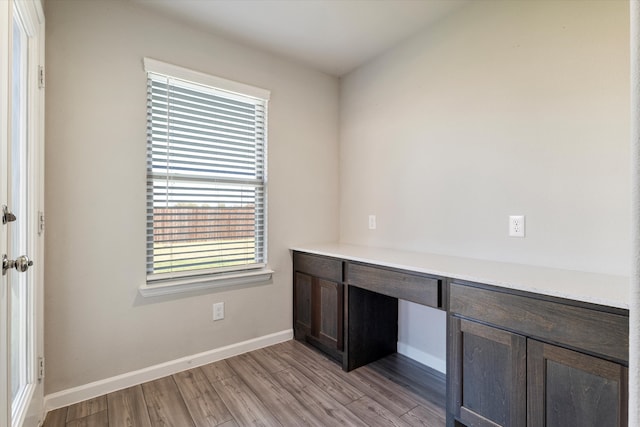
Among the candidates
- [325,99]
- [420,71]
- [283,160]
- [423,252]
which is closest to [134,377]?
[283,160]

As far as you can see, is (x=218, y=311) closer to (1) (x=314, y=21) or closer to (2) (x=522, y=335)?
(2) (x=522, y=335)

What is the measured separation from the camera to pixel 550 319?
1268 millimetres

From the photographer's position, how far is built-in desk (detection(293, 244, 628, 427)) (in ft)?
3.79

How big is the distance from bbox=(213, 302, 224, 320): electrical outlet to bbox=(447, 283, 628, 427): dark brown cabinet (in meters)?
1.59

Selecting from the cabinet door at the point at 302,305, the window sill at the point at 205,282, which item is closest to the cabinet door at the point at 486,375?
the cabinet door at the point at 302,305

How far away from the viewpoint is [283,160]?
8.89 ft

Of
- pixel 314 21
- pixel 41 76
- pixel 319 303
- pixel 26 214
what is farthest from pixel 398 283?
pixel 41 76

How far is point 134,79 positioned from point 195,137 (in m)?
0.49

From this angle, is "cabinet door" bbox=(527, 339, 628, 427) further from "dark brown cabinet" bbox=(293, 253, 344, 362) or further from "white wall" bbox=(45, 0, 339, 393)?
"white wall" bbox=(45, 0, 339, 393)

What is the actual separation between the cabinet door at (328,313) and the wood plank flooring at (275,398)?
0.18 m

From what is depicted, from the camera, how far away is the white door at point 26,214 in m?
1.41

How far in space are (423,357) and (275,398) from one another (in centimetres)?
110

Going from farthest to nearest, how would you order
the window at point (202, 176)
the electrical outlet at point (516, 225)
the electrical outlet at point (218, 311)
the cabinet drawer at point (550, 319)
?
the electrical outlet at point (218, 311)
the window at point (202, 176)
the electrical outlet at point (516, 225)
the cabinet drawer at point (550, 319)

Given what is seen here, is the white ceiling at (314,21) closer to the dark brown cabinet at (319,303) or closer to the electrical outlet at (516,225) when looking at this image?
the electrical outlet at (516,225)
